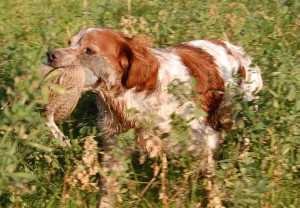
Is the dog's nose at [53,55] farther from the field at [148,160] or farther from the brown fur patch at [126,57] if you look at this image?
the brown fur patch at [126,57]

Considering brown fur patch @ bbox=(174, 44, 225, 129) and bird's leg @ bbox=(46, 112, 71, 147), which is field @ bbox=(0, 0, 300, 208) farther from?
brown fur patch @ bbox=(174, 44, 225, 129)

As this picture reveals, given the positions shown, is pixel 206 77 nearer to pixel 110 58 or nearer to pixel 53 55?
pixel 110 58

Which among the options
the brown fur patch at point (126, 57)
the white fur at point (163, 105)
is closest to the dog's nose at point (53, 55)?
the brown fur patch at point (126, 57)

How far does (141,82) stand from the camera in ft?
14.0

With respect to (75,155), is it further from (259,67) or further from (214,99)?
(259,67)

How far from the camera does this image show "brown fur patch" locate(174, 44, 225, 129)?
4594 mm

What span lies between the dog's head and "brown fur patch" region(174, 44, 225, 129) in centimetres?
38

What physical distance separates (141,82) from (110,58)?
0.82 feet

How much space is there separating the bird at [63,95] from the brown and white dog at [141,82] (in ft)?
0.18

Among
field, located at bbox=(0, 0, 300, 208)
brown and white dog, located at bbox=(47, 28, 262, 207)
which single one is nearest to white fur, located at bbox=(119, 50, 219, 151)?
brown and white dog, located at bbox=(47, 28, 262, 207)

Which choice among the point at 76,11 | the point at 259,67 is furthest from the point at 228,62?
the point at 76,11

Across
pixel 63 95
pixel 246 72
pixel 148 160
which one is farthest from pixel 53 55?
pixel 246 72

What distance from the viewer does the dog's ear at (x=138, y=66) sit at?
4.21m

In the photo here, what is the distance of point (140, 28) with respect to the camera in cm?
582
